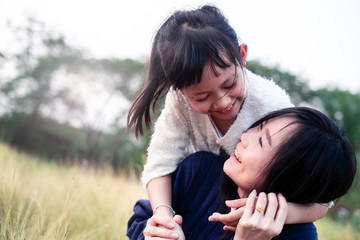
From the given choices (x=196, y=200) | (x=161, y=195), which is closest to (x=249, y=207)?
(x=196, y=200)

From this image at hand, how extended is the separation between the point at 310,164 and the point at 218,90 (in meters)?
0.61

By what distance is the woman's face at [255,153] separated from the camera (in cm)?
161

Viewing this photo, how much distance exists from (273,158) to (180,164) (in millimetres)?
670

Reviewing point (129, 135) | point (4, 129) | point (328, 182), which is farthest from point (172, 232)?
point (4, 129)

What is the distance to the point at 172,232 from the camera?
1.58m

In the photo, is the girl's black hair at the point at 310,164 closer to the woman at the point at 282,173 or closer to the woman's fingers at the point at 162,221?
the woman at the point at 282,173

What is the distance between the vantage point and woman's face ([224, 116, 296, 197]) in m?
1.61

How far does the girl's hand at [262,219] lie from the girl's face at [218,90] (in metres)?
0.60

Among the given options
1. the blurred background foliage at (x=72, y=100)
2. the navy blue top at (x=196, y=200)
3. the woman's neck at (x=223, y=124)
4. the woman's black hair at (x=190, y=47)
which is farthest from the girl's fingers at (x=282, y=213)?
the blurred background foliage at (x=72, y=100)

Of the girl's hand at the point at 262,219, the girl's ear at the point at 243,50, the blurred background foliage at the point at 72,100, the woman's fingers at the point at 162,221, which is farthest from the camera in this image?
the blurred background foliage at the point at 72,100

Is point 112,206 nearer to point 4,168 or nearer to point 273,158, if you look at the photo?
point 4,168

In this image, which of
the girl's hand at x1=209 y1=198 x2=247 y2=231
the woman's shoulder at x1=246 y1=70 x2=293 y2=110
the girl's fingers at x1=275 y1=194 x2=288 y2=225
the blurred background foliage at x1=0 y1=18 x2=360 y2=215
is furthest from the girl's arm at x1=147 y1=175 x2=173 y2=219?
the blurred background foliage at x1=0 y1=18 x2=360 y2=215

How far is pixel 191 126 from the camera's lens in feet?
7.73

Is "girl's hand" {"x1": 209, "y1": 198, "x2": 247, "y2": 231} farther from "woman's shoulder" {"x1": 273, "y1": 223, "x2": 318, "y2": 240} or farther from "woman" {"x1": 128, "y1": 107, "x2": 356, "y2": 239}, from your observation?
"woman's shoulder" {"x1": 273, "y1": 223, "x2": 318, "y2": 240}
